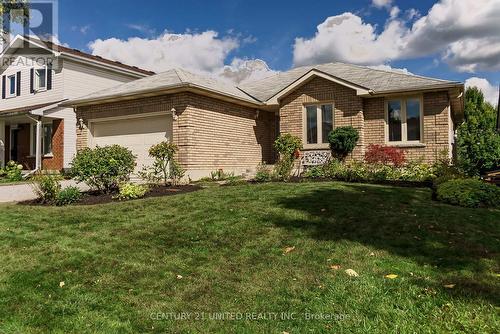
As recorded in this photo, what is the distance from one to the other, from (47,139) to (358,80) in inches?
667

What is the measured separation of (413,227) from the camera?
5441 millimetres

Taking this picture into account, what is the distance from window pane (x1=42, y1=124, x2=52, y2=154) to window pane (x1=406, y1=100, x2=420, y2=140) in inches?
719

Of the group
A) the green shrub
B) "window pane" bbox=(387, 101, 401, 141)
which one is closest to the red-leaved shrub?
"window pane" bbox=(387, 101, 401, 141)

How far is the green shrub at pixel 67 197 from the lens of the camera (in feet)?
29.6

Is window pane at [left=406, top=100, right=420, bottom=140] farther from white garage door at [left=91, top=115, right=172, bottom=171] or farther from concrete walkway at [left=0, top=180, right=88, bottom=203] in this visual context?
concrete walkway at [left=0, top=180, right=88, bottom=203]

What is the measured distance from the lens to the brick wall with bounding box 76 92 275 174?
12.9m

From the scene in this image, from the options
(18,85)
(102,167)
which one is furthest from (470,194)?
(18,85)

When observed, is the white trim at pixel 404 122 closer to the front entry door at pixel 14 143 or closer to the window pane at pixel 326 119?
the window pane at pixel 326 119

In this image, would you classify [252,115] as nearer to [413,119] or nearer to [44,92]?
[413,119]

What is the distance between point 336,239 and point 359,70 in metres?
13.5

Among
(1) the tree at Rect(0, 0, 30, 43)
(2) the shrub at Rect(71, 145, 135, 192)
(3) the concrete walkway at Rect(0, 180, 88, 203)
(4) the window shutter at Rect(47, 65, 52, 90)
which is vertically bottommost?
(3) the concrete walkway at Rect(0, 180, 88, 203)

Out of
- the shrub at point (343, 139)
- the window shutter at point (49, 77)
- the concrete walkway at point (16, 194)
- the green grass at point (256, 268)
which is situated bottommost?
the green grass at point (256, 268)

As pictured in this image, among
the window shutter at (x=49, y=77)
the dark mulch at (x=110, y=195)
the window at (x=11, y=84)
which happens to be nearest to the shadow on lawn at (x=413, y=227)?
the dark mulch at (x=110, y=195)

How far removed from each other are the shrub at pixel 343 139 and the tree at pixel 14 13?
15757mm
